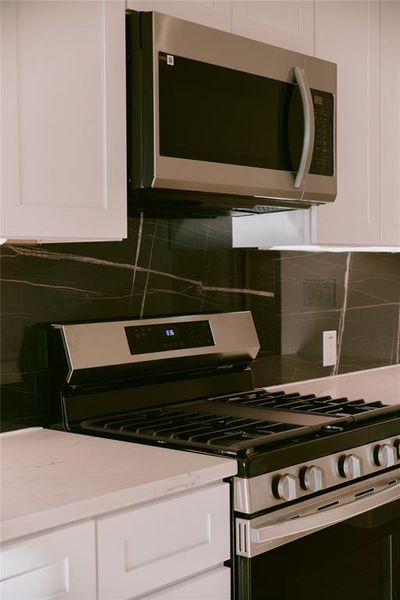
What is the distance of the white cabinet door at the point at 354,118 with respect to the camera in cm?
250

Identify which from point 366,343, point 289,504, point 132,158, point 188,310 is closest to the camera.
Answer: point 289,504

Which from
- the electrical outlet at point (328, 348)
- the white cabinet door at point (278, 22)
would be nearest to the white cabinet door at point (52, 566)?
the white cabinet door at point (278, 22)

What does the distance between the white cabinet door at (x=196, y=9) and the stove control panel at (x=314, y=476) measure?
1.10 meters

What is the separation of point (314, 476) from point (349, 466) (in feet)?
0.47

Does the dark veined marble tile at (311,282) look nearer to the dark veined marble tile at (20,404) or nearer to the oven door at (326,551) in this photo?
the oven door at (326,551)

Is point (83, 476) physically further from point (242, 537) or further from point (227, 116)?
point (227, 116)

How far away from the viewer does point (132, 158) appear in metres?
1.96

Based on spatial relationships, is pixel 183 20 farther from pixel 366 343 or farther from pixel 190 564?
pixel 366 343

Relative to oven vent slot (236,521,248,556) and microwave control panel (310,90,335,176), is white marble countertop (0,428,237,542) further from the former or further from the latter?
microwave control panel (310,90,335,176)

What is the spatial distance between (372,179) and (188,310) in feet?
2.41

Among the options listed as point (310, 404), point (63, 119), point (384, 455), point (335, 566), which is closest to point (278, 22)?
point (63, 119)

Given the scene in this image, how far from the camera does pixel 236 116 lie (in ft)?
6.95

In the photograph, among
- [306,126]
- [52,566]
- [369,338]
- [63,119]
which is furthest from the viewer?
[369,338]

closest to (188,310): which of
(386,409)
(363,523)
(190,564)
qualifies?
(386,409)
